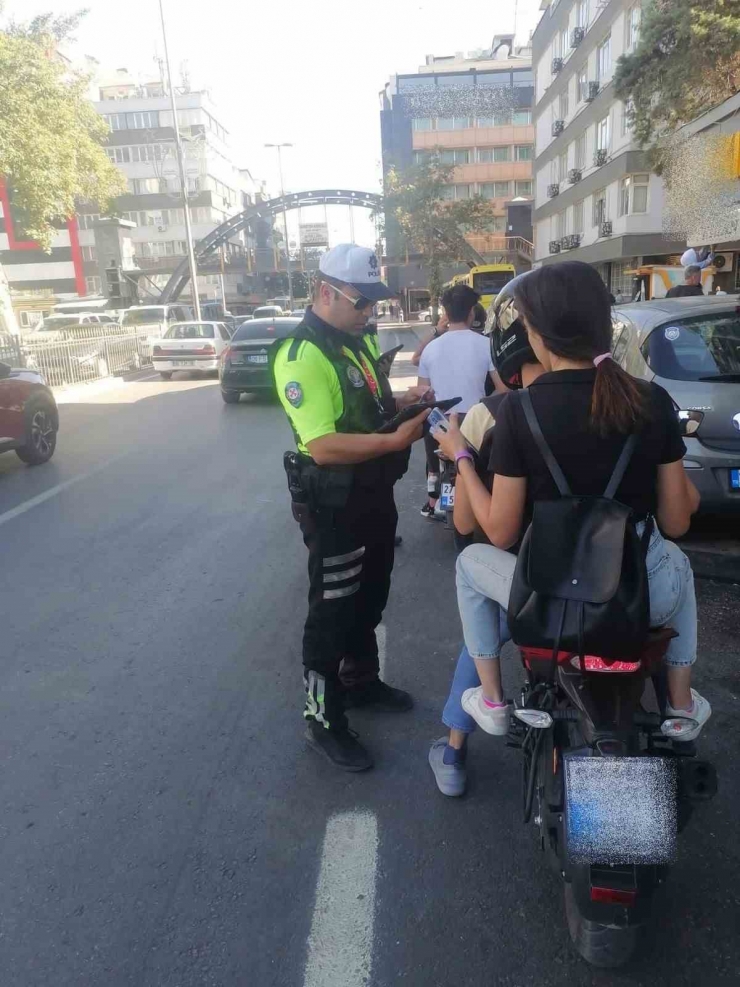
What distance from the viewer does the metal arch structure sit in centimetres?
5941

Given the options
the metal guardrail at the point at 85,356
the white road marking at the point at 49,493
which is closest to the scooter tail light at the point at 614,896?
the white road marking at the point at 49,493

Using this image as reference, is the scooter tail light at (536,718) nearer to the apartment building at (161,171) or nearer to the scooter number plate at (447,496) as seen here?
the scooter number plate at (447,496)

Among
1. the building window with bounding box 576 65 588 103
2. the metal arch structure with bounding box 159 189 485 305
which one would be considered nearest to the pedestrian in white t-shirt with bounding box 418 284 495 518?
the building window with bounding box 576 65 588 103

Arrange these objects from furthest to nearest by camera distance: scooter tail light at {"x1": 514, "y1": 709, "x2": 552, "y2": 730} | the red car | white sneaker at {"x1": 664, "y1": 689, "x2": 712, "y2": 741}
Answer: the red car
white sneaker at {"x1": 664, "y1": 689, "x2": 712, "y2": 741}
scooter tail light at {"x1": 514, "y1": 709, "x2": 552, "y2": 730}

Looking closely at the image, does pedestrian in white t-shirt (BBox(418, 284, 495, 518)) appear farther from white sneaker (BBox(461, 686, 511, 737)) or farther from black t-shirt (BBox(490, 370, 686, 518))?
black t-shirt (BBox(490, 370, 686, 518))

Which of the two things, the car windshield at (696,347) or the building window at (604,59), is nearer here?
the car windshield at (696,347)

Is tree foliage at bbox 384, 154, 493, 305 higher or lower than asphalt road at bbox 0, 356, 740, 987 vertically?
higher

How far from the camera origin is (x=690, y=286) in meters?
9.59

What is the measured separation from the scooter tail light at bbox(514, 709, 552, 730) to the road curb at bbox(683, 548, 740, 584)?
10.7 feet

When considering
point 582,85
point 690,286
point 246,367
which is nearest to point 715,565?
point 690,286

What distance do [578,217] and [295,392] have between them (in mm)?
35966

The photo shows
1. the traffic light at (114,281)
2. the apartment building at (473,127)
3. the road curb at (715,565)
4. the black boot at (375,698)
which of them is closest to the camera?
the black boot at (375,698)

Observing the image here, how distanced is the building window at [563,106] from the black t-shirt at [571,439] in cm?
3963

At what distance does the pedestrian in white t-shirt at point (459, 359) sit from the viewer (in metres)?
5.33
